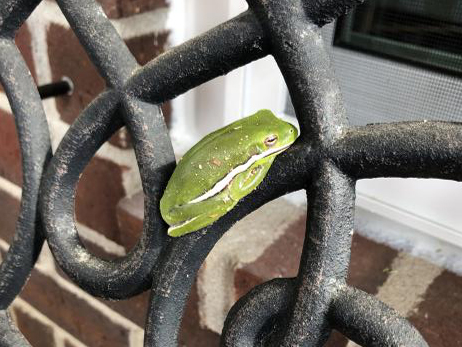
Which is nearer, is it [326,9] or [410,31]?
[326,9]

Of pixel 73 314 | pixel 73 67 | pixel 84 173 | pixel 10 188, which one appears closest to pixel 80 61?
pixel 73 67

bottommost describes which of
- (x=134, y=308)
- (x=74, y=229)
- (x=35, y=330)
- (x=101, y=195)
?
(x=35, y=330)

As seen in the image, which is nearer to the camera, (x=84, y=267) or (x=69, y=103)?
(x=84, y=267)

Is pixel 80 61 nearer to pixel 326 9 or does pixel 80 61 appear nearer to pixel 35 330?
pixel 326 9

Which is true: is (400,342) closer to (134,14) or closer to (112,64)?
(112,64)

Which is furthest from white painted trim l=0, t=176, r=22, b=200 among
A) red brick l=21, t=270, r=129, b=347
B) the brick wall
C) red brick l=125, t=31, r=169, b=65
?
red brick l=125, t=31, r=169, b=65

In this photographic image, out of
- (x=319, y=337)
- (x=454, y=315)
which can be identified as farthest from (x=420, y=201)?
(x=319, y=337)

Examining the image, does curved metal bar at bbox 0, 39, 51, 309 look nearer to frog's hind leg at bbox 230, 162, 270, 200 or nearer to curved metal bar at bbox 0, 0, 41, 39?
curved metal bar at bbox 0, 0, 41, 39
